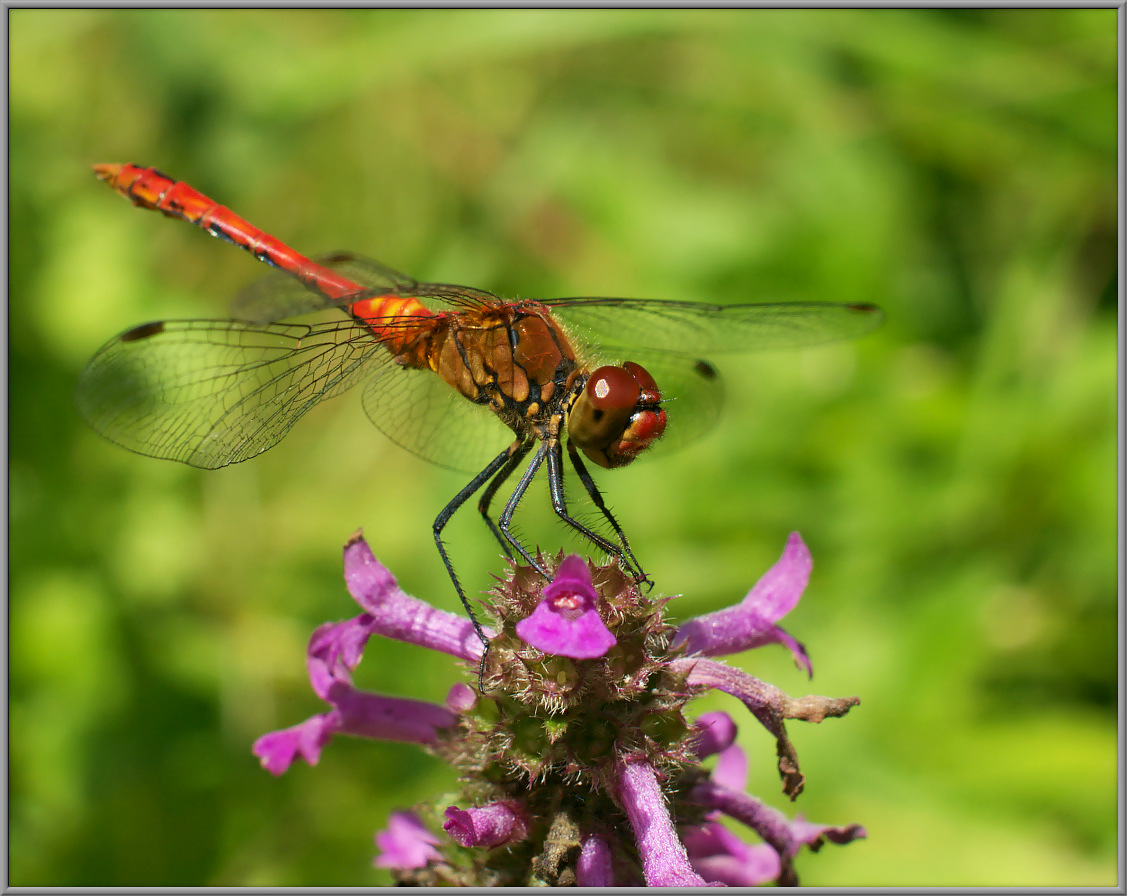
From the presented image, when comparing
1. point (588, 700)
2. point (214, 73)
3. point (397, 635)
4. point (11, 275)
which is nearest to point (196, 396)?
point (397, 635)

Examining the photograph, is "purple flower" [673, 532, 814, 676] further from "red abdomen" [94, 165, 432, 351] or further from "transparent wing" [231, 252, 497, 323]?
"red abdomen" [94, 165, 432, 351]

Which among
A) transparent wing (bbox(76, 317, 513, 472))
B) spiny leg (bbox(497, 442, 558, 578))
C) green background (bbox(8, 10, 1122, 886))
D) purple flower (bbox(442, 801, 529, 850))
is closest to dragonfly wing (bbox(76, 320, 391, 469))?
transparent wing (bbox(76, 317, 513, 472))

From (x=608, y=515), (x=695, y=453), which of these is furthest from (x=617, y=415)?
(x=695, y=453)

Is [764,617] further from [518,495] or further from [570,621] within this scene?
[518,495]

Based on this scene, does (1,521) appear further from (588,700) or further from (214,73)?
(214,73)

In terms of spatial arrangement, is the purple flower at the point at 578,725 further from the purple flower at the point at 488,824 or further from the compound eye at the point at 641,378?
the compound eye at the point at 641,378
